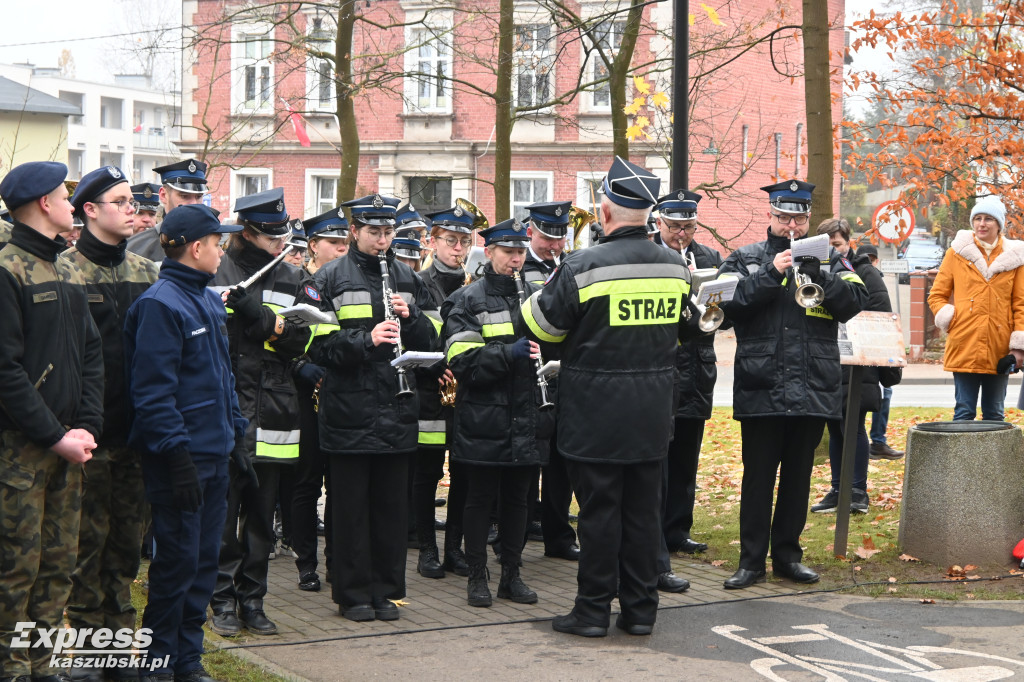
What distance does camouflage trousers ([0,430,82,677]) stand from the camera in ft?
16.3

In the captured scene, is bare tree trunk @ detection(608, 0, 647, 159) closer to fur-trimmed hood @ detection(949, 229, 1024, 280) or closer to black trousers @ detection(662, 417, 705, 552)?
fur-trimmed hood @ detection(949, 229, 1024, 280)

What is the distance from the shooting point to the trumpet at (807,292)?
734 centimetres

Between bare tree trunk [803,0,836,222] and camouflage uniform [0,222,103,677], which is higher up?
bare tree trunk [803,0,836,222]

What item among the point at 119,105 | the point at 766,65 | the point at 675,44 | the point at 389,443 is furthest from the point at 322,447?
the point at 119,105

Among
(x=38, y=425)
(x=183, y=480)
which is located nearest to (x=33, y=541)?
(x=38, y=425)

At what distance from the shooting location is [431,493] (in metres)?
8.50

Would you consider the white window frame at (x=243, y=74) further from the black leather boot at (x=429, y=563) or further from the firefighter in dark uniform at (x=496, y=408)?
the firefighter in dark uniform at (x=496, y=408)

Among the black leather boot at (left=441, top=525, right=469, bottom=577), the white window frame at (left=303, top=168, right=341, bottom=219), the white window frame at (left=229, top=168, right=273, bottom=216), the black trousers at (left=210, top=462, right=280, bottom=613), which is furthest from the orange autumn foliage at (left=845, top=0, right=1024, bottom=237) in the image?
the white window frame at (left=229, top=168, right=273, bottom=216)

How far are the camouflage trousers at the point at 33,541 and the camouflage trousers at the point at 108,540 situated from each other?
0.36 metres

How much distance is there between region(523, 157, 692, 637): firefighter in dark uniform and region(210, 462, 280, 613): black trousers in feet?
5.24

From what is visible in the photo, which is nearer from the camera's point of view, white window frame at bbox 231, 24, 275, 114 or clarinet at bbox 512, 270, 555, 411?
clarinet at bbox 512, 270, 555, 411

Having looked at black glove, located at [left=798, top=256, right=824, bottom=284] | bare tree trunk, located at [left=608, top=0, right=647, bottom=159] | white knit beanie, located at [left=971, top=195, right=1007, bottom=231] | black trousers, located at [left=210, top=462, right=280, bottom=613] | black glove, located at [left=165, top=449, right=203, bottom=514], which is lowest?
black trousers, located at [left=210, top=462, right=280, bottom=613]

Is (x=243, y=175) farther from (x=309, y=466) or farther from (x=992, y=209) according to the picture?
(x=309, y=466)

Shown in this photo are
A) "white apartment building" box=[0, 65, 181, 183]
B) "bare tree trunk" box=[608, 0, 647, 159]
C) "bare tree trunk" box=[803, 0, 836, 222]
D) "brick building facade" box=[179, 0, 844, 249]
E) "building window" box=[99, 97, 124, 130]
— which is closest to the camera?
"bare tree trunk" box=[803, 0, 836, 222]
